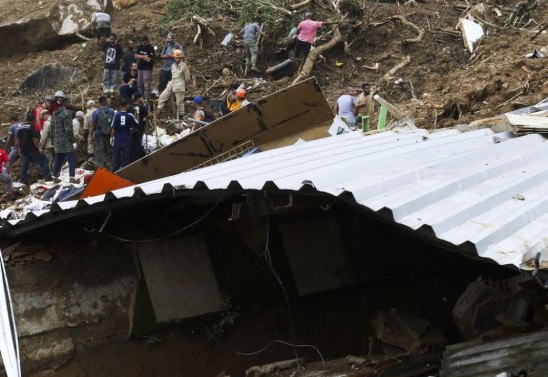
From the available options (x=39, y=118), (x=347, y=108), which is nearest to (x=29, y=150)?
(x=39, y=118)

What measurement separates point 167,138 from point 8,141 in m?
2.89

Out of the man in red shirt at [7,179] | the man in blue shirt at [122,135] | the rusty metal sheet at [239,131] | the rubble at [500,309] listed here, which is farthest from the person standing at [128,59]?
the rubble at [500,309]

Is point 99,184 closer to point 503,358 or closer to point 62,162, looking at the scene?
point 62,162

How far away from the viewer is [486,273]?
9.23 meters

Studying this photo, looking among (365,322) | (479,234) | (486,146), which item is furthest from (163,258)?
(479,234)

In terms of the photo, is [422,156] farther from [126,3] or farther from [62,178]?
[126,3]

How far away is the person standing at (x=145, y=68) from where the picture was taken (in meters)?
18.3

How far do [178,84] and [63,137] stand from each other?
138 inches

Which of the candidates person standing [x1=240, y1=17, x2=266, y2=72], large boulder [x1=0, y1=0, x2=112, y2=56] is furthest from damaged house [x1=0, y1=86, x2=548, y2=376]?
large boulder [x1=0, y1=0, x2=112, y2=56]

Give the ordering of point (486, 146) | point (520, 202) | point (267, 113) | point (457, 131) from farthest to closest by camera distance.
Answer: point (267, 113)
point (457, 131)
point (486, 146)
point (520, 202)

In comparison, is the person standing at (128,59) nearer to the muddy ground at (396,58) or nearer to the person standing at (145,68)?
the person standing at (145,68)

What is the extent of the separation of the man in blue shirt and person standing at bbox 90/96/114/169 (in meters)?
0.60

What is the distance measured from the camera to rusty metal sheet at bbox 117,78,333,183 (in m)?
12.7

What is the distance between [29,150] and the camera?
15648mm
